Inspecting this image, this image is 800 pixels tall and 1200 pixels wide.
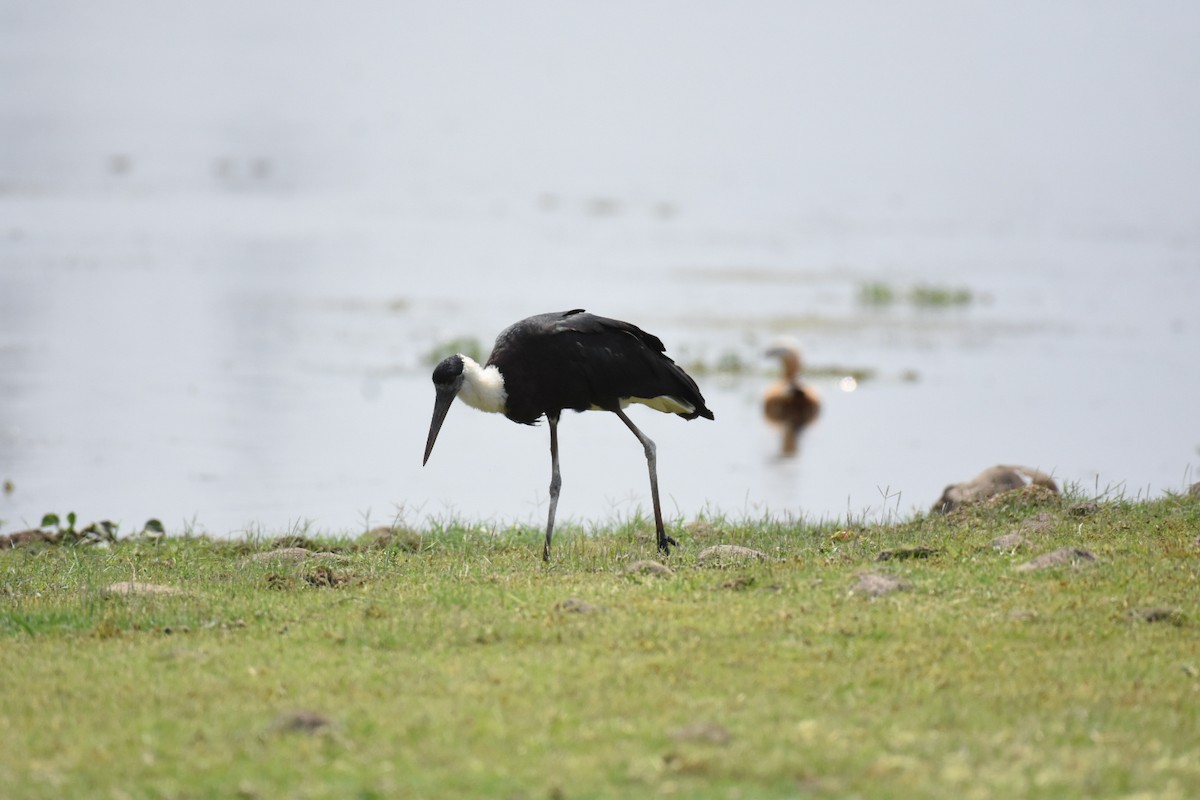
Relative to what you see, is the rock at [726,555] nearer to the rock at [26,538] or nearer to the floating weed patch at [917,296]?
the rock at [26,538]

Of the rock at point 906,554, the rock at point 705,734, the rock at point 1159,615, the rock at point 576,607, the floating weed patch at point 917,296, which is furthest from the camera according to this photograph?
the floating weed patch at point 917,296

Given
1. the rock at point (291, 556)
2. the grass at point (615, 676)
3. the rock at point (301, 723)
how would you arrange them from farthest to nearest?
the rock at point (291, 556)
the rock at point (301, 723)
the grass at point (615, 676)

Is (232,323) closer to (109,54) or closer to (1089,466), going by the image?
(1089,466)

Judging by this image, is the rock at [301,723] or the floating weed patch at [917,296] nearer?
the rock at [301,723]

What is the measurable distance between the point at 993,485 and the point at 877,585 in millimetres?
3456

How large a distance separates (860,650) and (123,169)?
172ft

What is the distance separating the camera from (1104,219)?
4638cm

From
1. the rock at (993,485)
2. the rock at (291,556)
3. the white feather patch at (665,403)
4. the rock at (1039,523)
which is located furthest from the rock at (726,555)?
the rock at (993,485)

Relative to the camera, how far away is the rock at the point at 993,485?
1094 cm

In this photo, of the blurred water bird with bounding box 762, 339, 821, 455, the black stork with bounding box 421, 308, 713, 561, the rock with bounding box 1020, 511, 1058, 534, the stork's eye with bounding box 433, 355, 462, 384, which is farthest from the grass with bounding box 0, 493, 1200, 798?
the blurred water bird with bounding box 762, 339, 821, 455

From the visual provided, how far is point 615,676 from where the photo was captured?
21.3 ft

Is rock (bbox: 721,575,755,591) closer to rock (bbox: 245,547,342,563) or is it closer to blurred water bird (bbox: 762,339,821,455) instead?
rock (bbox: 245,547,342,563)

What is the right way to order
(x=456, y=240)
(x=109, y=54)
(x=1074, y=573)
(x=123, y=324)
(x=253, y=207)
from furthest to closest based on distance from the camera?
(x=109, y=54) → (x=253, y=207) → (x=456, y=240) → (x=123, y=324) → (x=1074, y=573)

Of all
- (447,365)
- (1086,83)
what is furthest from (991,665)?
(1086,83)
